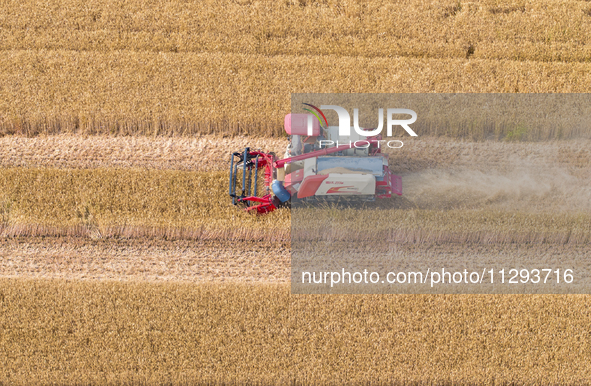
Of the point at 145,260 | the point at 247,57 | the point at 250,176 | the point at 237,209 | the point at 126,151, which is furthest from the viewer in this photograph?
the point at 247,57

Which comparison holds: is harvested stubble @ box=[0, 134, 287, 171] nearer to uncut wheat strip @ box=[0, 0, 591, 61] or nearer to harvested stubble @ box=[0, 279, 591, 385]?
uncut wheat strip @ box=[0, 0, 591, 61]

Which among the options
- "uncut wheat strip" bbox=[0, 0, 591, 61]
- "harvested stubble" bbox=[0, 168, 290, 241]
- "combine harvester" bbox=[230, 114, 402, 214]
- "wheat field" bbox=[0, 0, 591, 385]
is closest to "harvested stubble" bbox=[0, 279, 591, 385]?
"wheat field" bbox=[0, 0, 591, 385]

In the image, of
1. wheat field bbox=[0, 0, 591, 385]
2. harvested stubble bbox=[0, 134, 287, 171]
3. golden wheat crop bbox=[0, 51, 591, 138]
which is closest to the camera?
wheat field bbox=[0, 0, 591, 385]

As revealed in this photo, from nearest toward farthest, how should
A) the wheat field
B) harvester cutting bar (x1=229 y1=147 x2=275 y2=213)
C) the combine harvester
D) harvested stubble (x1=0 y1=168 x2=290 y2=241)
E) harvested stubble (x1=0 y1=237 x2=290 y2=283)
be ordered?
the wheat field → the combine harvester → harvested stubble (x1=0 y1=237 x2=290 y2=283) → harvester cutting bar (x1=229 y1=147 x2=275 y2=213) → harvested stubble (x1=0 y1=168 x2=290 y2=241)

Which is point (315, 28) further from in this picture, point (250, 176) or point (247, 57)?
point (250, 176)

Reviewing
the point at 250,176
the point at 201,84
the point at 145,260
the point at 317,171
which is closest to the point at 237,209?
the point at 250,176

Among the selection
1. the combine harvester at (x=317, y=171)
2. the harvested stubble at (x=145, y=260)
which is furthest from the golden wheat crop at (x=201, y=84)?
the harvested stubble at (x=145, y=260)
